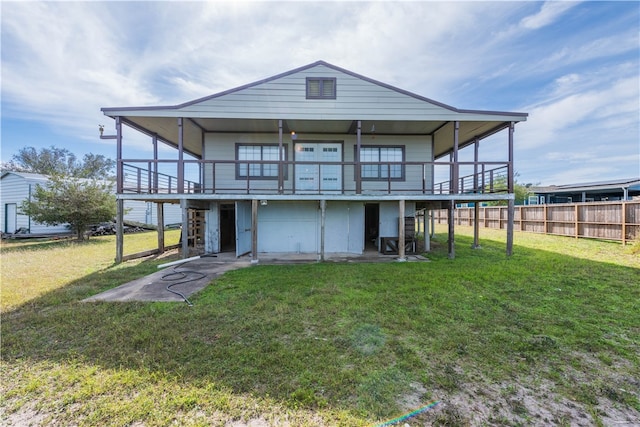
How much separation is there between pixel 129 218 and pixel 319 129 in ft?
64.7

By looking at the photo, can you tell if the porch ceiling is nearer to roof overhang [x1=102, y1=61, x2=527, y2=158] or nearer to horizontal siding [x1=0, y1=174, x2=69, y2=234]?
roof overhang [x1=102, y1=61, x2=527, y2=158]

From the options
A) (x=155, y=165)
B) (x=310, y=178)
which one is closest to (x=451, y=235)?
(x=310, y=178)

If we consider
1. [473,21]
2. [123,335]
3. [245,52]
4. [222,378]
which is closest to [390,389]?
[222,378]

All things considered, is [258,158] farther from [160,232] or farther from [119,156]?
[160,232]

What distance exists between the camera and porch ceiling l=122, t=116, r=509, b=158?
9109 mm

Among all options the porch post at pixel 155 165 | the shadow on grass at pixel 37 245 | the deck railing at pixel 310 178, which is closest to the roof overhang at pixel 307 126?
the porch post at pixel 155 165

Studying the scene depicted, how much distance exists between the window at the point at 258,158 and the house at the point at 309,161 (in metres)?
0.04

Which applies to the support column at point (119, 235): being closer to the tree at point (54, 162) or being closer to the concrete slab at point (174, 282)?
the concrete slab at point (174, 282)

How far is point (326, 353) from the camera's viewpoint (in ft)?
9.86

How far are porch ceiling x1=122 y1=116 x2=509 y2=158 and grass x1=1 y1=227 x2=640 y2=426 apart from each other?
231 inches

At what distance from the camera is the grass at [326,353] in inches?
85.8

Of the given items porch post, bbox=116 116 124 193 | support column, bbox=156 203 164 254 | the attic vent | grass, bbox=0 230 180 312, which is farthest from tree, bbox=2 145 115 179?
the attic vent

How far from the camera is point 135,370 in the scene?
268 cm

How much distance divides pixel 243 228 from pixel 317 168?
3.71 m
